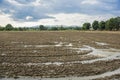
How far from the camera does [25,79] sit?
10.8 m

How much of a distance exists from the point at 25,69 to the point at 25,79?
2.16 metres

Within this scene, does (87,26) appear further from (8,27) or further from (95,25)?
(8,27)

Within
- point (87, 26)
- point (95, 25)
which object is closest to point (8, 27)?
point (87, 26)

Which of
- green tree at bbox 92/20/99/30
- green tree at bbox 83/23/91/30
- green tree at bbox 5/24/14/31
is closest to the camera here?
green tree at bbox 92/20/99/30

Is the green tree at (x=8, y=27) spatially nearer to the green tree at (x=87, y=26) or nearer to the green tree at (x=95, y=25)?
the green tree at (x=87, y=26)

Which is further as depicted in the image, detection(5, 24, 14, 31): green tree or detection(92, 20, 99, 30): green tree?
detection(5, 24, 14, 31): green tree

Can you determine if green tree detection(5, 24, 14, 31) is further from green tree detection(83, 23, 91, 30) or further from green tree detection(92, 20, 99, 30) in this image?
green tree detection(92, 20, 99, 30)

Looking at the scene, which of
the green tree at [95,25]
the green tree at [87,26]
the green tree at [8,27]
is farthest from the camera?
the green tree at [8,27]

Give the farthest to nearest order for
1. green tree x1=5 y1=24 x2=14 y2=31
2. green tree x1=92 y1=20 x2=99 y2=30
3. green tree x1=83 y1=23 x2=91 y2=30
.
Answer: green tree x1=5 y1=24 x2=14 y2=31
green tree x1=83 y1=23 x2=91 y2=30
green tree x1=92 y1=20 x2=99 y2=30

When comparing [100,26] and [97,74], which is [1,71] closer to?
[97,74]

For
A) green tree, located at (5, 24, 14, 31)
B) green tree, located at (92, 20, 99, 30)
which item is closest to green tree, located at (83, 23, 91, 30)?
green tree, located at (92, 20, 99, 30)

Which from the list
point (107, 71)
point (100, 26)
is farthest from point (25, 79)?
point (100, 26)

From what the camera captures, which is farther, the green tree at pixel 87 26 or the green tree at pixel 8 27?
the green tree at pixel 8 27

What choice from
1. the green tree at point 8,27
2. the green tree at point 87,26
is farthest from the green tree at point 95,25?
the green tree at point 8,27
